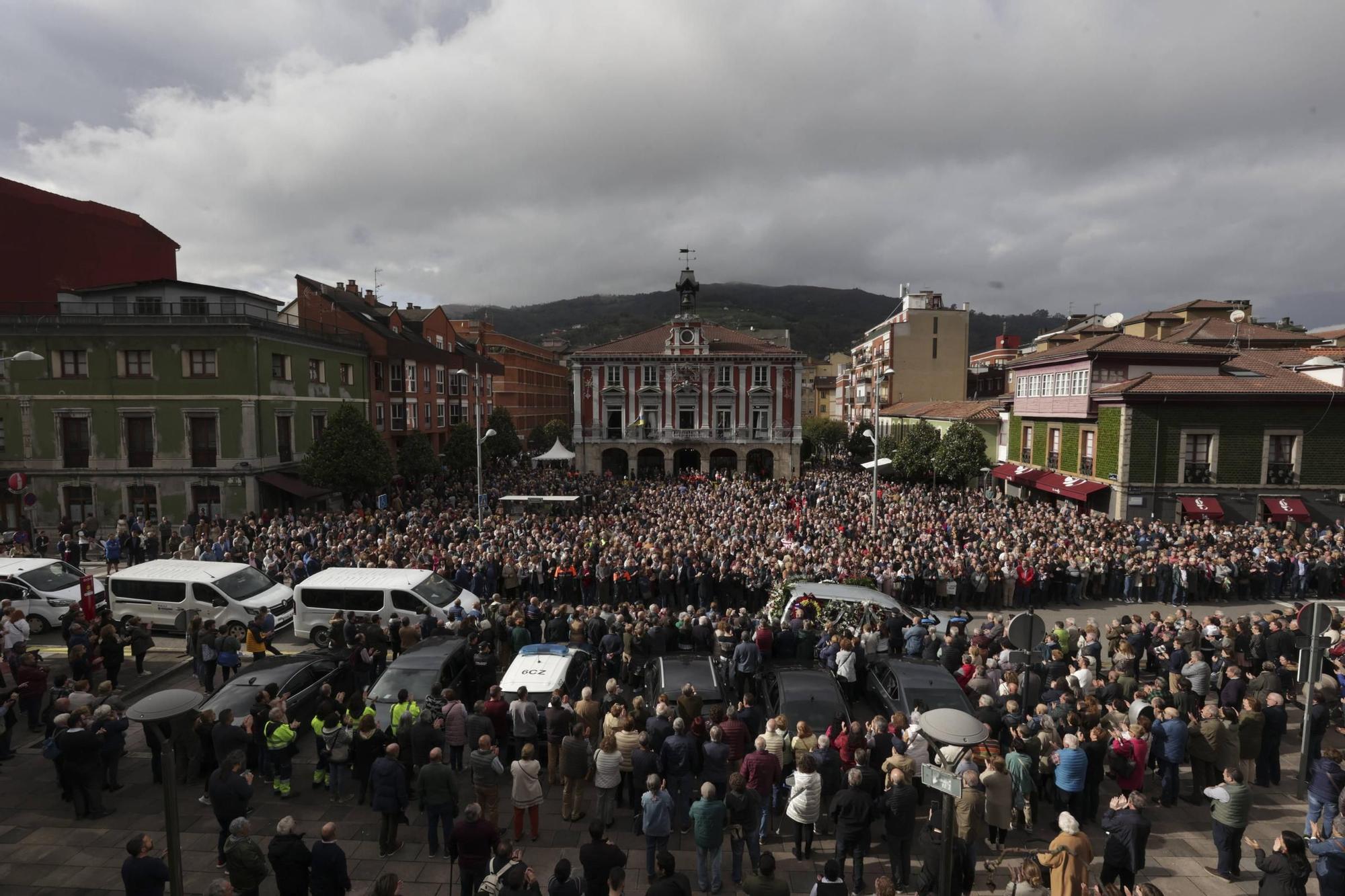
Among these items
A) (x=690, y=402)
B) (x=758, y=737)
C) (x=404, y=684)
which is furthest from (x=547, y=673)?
(x=690, y=402)

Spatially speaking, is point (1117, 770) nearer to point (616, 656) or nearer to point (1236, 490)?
point (616, 656)

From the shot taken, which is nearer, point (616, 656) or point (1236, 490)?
point (616, 656)

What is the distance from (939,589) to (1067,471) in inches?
665

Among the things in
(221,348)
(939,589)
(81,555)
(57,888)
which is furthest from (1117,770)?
(221,348)

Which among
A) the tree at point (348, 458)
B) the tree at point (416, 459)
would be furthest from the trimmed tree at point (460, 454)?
the tree at point (348, 458)

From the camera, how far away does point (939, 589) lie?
63.0 feet

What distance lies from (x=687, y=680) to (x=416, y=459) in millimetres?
27605

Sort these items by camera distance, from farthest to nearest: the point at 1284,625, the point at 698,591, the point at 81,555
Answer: the point at 81,555 → the point at 698,591 → the point at 1284,625

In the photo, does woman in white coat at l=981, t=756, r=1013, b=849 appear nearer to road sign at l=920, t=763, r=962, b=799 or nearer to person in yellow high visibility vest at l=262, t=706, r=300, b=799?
road sign at l=920, t=763, r=962, b=799

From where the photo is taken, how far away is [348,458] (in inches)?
1112

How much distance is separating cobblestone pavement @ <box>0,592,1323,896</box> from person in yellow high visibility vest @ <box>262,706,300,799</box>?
0.95 ft

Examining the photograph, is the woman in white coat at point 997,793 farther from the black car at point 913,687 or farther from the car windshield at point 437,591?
the car windshield at point 437,591

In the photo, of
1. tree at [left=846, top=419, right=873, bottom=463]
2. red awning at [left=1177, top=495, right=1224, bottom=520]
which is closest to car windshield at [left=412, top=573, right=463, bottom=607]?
red awning at [left=1177, top=495, right=1224, bottom=520]

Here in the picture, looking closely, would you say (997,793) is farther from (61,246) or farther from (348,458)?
(61,246)
